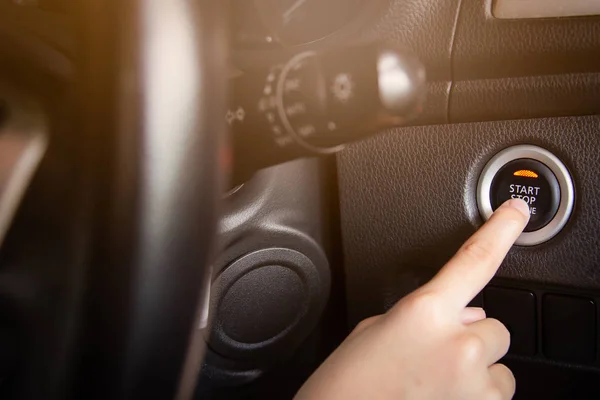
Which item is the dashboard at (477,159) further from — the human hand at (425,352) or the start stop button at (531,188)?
the human hand at (425,352)

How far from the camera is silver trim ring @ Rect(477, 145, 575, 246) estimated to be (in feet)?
2.15

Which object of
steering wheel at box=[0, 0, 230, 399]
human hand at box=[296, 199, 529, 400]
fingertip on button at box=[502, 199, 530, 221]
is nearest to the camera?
steering wheel at box=[0, 0, 230, 399]

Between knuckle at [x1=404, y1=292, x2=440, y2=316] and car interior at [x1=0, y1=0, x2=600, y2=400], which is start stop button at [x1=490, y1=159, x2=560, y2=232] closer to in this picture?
car interior at [x1=0, y1=0, x2=600, y2=400]

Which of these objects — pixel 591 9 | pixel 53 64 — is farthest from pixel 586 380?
pixel 53 64

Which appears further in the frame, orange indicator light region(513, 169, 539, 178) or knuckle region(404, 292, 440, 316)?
orange indicator light region(513, 169, 539, 178)

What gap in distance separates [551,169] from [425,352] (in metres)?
0.24

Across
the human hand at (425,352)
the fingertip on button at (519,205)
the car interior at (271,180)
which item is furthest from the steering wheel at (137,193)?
the fingertip on button at (519,205)

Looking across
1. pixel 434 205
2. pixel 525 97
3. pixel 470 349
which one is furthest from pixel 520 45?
pixel 470 349

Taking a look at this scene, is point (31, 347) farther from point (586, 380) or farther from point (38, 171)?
point (586, 380)

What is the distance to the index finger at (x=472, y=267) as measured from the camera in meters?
0.54

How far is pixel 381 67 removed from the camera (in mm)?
380

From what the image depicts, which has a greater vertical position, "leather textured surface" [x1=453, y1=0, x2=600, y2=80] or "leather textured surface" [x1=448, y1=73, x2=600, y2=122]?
"leather textured surface" [x1=453, y1=0, x2=600, y2=80]

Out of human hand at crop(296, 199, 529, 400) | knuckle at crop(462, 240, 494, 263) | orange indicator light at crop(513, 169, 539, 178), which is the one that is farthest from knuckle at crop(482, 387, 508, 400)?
orange indicator light at crop(513, 169, 539, 178)

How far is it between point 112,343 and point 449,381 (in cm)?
28
